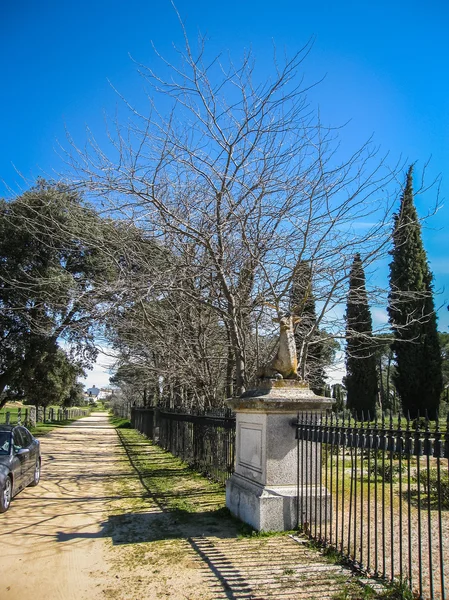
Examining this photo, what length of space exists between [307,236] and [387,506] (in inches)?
194

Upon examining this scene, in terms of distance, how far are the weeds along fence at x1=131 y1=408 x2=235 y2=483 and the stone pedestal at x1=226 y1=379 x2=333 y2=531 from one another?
6.87ft

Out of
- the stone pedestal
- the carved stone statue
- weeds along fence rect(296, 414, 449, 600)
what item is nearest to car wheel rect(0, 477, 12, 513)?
the stone pedestal

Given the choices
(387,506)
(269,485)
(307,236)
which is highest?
(307,236)

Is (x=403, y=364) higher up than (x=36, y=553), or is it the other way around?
(x=403, y=364)

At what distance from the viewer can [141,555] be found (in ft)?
19.0

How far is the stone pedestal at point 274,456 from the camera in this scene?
6.48 metres

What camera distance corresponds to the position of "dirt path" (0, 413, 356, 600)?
15.3 ft

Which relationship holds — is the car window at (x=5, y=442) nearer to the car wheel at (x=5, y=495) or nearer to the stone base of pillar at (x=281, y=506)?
the car wheel at (x=5, y=495)

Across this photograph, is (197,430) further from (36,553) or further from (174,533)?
(36,553)

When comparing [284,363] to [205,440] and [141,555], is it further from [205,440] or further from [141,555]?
[205,440]

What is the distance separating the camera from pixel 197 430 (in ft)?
41.1

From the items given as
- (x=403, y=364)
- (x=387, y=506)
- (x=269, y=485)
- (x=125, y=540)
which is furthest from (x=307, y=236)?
(x=403, y=364)

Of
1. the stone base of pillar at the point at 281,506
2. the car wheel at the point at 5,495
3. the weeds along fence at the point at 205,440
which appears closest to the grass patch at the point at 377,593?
the stone base of pillar at the point at 281,506

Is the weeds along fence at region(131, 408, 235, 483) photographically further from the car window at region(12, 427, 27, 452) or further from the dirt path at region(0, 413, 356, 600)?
the car window at region(12, 427, 27, 452)
